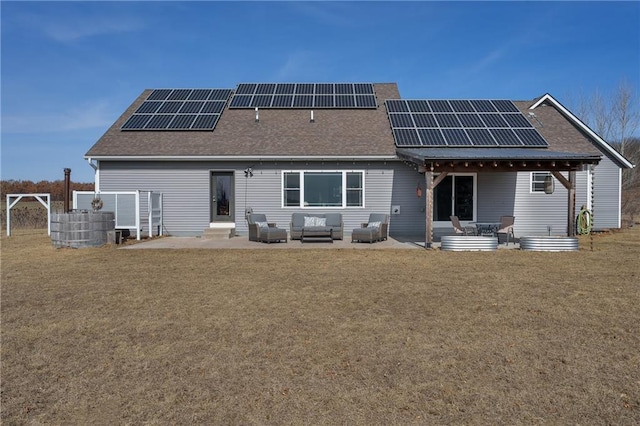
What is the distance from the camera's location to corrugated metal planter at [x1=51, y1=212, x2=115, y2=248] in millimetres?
12344

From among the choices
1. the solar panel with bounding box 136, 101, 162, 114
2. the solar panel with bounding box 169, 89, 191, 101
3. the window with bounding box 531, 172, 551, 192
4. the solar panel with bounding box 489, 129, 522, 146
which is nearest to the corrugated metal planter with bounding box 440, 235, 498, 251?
the solar panel with bounding box 489, 129, 522, 146

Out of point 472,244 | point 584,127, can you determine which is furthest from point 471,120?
point 472,244

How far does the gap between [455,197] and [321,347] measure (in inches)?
477

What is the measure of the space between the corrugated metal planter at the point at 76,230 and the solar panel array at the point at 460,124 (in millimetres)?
9582

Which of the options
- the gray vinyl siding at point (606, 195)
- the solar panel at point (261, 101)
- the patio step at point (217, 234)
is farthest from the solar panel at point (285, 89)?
the gray vinyl siding at point (606, 195)

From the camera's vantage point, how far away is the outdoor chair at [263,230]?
13289 mm

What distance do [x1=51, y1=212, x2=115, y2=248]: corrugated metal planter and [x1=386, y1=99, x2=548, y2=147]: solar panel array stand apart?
31.4ft

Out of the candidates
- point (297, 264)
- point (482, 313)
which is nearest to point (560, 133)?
point (297, 264)

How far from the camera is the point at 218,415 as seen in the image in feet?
10.4

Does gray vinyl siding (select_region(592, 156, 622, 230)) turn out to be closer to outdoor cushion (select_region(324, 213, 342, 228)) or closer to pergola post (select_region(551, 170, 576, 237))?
pergola post (select_region(551, 170, 576, 237))

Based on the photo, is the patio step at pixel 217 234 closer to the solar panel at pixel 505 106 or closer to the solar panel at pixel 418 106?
the solar panel at pixel 418 106

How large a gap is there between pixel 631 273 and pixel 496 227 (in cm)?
455

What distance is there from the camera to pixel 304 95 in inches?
746

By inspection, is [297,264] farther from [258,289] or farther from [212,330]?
[212,330]
